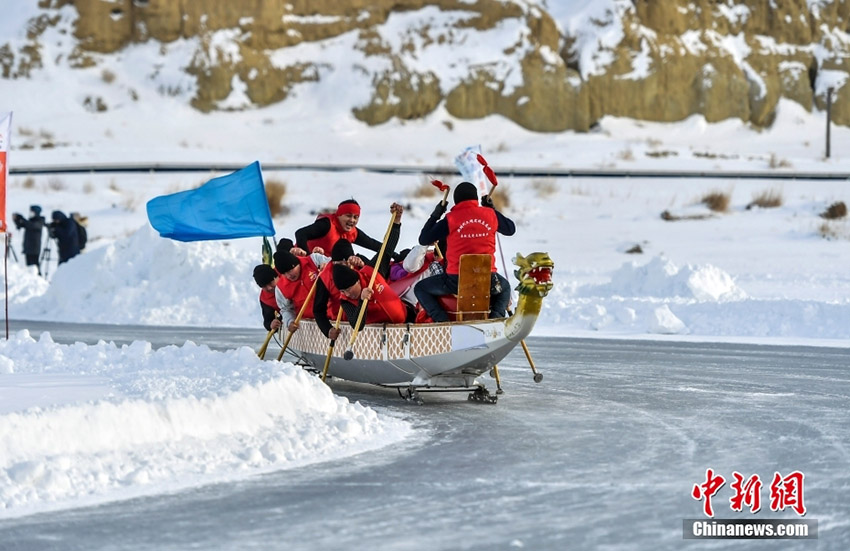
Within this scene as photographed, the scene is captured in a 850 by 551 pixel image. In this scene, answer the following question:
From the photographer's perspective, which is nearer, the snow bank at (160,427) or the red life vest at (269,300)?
the snow bank at (160,427)

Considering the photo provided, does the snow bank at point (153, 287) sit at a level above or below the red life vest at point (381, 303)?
below

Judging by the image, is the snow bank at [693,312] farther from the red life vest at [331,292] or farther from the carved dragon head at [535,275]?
the carved dragon head at [535,275]

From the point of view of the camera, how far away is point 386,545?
7016 millimetres

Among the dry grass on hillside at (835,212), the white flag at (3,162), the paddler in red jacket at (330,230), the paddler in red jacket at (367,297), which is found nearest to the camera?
the paddler in red jacket at (367,297)

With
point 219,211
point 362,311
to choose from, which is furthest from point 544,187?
point 362,311

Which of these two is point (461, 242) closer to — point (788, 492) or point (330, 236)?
point (330, 236)

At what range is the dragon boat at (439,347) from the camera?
11492 mm

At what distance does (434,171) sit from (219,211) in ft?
89.8

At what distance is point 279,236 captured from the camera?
1253 inches

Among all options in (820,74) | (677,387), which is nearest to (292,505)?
(677,387)

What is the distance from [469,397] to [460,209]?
1.79 meters

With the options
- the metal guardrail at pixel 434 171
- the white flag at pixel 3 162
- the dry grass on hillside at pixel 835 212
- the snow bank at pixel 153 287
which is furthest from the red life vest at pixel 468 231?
the metal guardrail at pixel 434 171

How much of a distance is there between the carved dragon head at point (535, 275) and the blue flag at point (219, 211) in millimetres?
5163

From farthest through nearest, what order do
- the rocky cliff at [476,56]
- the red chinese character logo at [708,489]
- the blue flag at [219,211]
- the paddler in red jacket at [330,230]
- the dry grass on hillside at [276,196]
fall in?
the rocky cliff at [476,56] < the dry grass on hillside at [276,196] < the blue flag at [219,211] < the paddler in red jacket at [330,230] < the red chinese character logo at [708,489]
